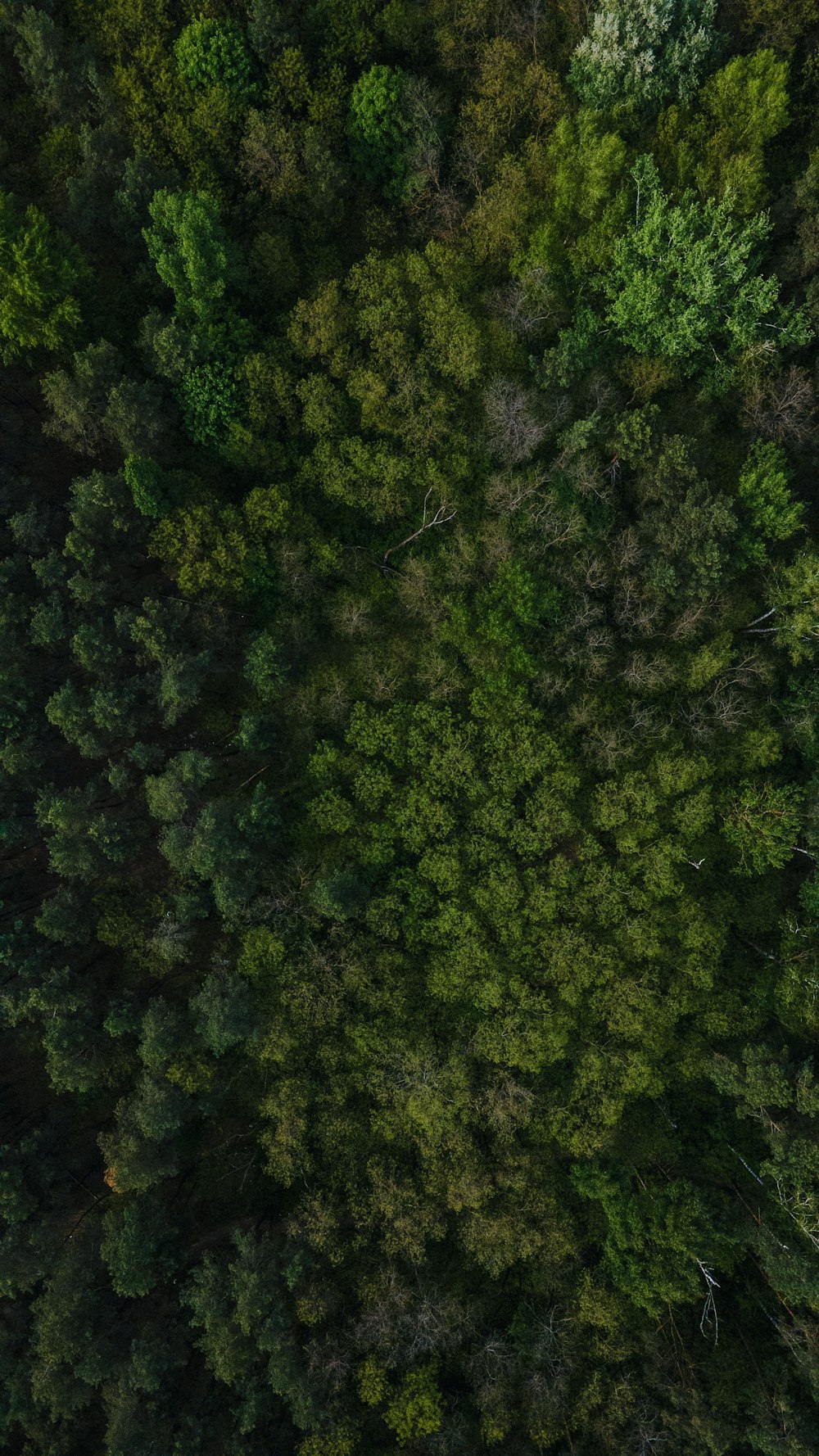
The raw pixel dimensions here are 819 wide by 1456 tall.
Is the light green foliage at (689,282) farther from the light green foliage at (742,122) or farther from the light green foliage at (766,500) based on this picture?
the light green foliage at (766,500)

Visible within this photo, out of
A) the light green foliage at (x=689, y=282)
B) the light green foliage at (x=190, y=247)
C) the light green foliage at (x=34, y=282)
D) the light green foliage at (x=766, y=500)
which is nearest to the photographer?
the light green foliage at (x=34, y=282)

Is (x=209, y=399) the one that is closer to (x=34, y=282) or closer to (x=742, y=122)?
(x=34, y=282)

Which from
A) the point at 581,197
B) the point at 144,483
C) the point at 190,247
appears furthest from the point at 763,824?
the point at 190,247

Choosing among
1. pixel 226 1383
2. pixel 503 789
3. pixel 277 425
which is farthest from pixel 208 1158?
pixel 277 425

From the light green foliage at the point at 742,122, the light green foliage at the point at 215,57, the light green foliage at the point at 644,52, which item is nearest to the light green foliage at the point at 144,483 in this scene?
the light green foliage at the point at 215,57

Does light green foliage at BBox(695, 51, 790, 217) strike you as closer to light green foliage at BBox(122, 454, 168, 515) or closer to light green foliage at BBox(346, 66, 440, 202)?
light green foliage at BBox(346, 66, 440, 202)

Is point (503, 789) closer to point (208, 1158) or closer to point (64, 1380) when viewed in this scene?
point (208, 1158)
